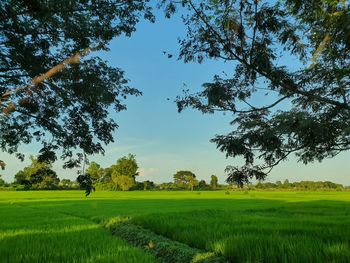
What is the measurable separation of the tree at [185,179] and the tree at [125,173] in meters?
24.0

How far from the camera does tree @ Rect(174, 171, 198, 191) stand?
126750mm

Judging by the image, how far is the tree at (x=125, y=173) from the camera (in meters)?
103

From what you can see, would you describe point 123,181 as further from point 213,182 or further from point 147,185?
point 213,182

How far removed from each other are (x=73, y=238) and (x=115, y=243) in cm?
177

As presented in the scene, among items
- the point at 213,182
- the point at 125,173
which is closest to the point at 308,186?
the point at 213,182

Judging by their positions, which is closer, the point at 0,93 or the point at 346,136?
the point at 0,93

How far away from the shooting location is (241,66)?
7.92m

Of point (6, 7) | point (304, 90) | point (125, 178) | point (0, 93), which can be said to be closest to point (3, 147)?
point (0, 93)

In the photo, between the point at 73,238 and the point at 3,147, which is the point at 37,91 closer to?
the point at 3,147

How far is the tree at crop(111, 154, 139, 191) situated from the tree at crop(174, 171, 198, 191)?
2399 cm

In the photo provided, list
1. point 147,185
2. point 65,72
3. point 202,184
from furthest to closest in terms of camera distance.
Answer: point 202,184 < point 147,185 < point 65,72

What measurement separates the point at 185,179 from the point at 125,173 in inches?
1227

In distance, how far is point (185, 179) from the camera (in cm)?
13225

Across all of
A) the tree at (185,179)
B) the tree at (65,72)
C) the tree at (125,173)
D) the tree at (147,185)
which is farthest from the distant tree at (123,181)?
the tree at (65,72)
